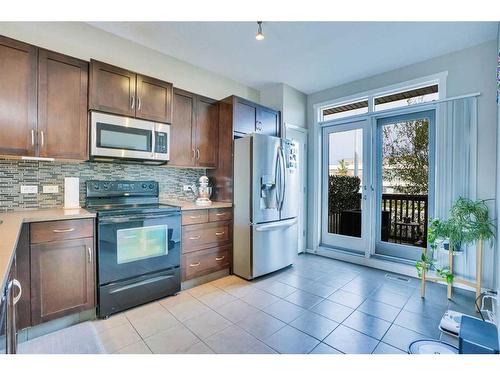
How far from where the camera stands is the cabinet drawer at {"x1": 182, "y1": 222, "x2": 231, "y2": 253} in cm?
281

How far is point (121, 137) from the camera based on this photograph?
8.26ft

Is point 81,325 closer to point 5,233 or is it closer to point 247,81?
point 5,233

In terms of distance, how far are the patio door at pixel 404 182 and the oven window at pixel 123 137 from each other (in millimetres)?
3096

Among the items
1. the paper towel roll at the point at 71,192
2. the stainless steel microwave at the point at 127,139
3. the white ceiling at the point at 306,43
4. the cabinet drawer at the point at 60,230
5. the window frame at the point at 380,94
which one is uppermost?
the white ceiling at the point at 306,43

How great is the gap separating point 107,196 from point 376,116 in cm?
362

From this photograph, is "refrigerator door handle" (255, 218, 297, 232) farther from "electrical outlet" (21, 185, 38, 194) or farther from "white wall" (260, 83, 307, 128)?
"electrical outlet" (21, 185, 38, 194)

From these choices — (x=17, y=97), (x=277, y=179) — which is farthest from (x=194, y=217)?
(x=17, y=97)

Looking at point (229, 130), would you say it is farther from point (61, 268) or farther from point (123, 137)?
point (61, 268)

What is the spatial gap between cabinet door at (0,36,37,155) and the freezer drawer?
229 centimetres

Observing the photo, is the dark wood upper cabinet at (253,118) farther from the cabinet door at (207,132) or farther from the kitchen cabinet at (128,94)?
the kitchen cabinet at (128,94)

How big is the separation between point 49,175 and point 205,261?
5.84ft

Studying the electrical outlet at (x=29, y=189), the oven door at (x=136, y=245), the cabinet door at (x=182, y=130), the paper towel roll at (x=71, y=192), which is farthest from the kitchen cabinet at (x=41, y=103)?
the cabinet door at (x=182, y=130)

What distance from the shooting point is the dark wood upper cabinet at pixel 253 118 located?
10.8ft

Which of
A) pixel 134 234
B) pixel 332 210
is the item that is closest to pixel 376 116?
pixel 332 210
